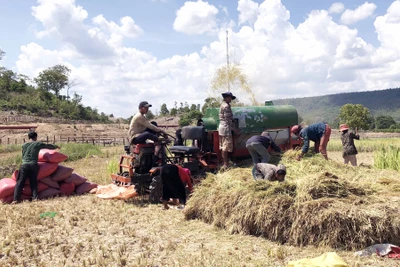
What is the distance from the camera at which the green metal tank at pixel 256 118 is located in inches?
335

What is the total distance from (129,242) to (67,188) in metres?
4.13

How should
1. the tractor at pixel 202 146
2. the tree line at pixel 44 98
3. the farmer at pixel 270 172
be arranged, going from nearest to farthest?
1. the farmer at pixel 270 172
2. the tractor at pixel 202 146
3. the tree line at pixel 44 98

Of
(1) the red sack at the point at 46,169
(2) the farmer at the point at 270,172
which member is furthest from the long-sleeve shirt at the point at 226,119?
(1) the red sack at the point at 46,169

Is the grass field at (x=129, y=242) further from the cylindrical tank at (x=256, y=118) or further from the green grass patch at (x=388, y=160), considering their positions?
the green grass patch at (x=388, y=160)

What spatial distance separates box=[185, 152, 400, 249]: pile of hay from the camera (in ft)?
15.0

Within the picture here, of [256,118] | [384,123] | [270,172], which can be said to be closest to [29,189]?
[256,118]

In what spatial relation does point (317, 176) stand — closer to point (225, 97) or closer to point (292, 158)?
point (292, 158)

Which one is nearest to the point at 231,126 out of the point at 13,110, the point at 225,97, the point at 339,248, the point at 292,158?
the point at 225,97

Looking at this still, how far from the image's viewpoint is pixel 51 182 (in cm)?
860

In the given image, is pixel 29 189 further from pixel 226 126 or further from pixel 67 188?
pixel 226 126

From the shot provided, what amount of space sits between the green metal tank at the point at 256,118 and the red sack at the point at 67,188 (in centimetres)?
342

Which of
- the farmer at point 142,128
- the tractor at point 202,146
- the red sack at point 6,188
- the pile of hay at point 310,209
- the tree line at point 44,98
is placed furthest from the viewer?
the tree line at point 44,98

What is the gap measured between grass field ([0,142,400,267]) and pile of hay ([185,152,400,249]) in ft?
0.53

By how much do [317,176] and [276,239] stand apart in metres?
1.03
